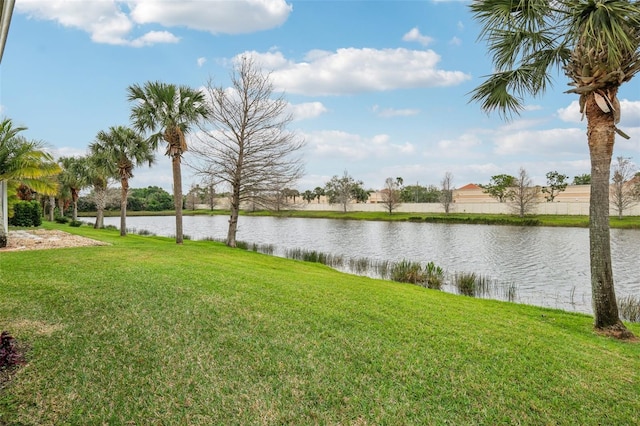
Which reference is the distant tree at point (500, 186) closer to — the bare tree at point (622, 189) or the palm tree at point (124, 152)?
the bare tree at point (622, 189)

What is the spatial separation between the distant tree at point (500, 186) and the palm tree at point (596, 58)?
54.2 metres

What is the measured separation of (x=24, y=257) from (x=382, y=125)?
1638cm

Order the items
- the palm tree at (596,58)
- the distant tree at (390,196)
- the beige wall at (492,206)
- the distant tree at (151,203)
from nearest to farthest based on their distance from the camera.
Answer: the palm tree at (596,58) < the beige wall at (492,206) < the distant tree at (390,196) < the distant tree at (151,203)

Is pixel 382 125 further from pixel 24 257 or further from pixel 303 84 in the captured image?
pixel 24 257

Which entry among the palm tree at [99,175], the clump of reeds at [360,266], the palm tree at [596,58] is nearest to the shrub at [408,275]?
the clump of reeds at [360,266]

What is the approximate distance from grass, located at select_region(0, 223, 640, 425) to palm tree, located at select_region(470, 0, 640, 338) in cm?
104

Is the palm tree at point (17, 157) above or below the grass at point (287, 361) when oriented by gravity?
above

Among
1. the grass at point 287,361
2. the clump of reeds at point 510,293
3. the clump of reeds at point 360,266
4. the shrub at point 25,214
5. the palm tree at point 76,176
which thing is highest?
the palm tree at point 76,176

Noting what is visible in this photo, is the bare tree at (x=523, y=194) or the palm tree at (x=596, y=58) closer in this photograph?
the palm tree at (x=596, y=58)

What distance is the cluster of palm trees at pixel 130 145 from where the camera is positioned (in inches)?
522

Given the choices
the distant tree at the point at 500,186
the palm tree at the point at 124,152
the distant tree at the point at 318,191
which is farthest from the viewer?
the distant tree at the point at 318,191

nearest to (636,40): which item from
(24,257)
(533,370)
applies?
(533,370)

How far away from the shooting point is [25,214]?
76.2ft

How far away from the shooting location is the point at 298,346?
171 inches
